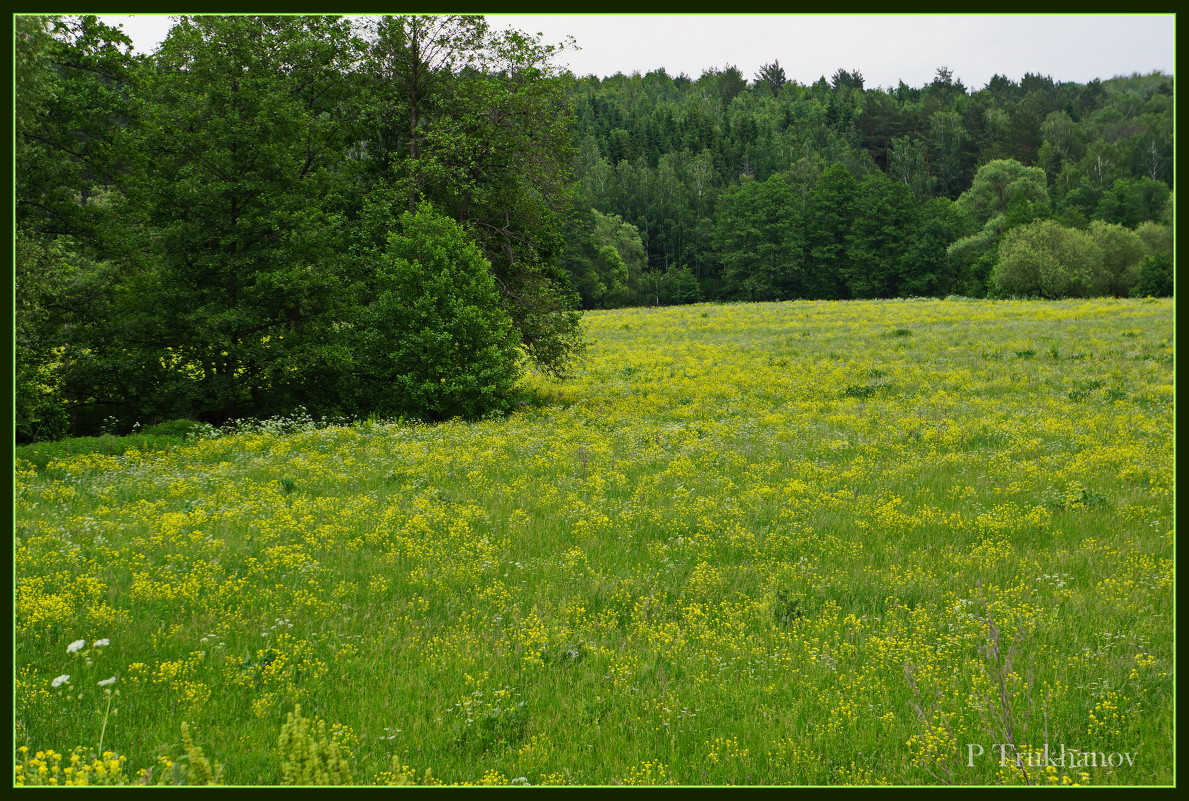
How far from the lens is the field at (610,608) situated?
217 inches

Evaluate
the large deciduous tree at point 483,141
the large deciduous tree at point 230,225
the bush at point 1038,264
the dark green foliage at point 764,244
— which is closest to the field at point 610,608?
the large deciduous tree at point 230,225

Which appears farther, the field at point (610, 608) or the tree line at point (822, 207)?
the tree line at point (822, 207)

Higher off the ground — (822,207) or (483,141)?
(822,207)

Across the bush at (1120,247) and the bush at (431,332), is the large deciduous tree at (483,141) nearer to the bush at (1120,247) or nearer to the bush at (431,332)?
the bush at (431,332)

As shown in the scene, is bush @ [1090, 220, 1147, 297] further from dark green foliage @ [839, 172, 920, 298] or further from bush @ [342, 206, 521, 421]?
dark green foliage @ [839, 172, 920, 298]

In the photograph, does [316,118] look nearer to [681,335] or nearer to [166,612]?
[166,612]

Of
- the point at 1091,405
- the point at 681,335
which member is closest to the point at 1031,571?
the point at 1091,405

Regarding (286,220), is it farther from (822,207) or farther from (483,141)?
(822,207)

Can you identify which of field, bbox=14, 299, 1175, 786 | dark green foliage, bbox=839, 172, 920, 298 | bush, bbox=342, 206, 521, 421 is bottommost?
field, bbox=14, 299, 1175, 786

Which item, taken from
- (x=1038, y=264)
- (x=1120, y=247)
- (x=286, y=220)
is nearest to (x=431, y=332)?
(x=286, y=220)

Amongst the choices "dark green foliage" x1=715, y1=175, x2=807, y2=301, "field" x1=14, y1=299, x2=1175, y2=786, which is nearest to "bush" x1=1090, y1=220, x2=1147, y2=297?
"field" x1=14, y1=299, x2=1175, y2=786

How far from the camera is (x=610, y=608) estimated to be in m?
8.45

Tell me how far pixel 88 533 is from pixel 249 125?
14.5m

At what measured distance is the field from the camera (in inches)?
217
